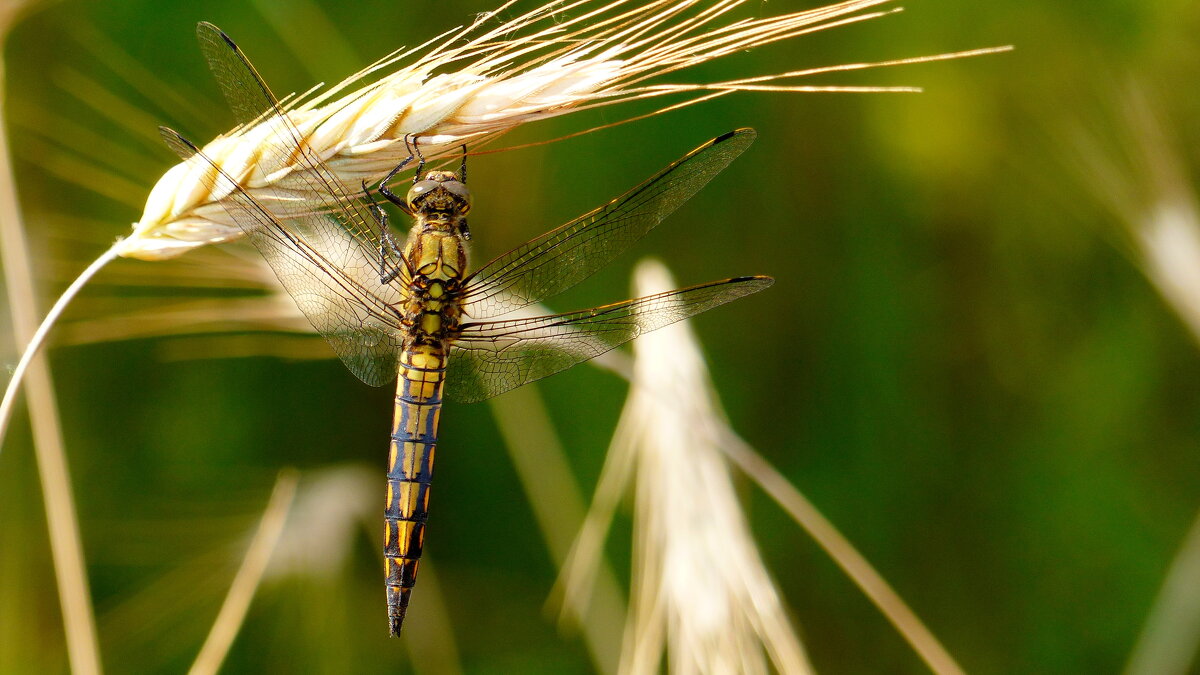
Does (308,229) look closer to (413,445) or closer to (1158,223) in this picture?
(413,445)

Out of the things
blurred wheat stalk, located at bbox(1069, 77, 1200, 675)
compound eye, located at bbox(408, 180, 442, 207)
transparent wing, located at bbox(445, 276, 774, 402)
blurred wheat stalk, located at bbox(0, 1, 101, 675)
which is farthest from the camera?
blurred wheat stalk, located at bbox(1069, 77, 1200, 675)

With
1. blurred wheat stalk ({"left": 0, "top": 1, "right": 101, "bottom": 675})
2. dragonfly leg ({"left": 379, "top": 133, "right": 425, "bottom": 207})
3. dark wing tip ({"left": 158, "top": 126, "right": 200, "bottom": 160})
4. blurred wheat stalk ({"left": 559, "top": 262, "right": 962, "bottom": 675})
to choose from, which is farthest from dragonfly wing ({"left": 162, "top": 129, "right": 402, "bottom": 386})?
blurred wheat stalk ({"left": 559, "top": 262, "right": 962, "bottom": 675})

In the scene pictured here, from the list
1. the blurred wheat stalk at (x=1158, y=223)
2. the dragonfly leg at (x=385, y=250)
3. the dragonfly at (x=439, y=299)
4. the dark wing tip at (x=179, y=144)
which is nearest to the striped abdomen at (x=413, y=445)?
the dragonfly at (x=439, y=299)

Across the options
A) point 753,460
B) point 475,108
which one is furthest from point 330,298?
point 753,460

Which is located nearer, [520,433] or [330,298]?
[330,298]

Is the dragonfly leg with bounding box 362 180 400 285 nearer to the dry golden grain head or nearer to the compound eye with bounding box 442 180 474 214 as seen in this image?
the compound eye with bounding box 442 180 474 214

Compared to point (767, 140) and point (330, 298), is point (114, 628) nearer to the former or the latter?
point (330, 298)

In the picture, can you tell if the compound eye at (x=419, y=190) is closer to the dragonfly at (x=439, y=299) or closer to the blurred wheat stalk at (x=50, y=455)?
the dragonfly at (x=439, y=299)

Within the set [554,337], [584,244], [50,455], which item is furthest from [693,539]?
[50,455]
